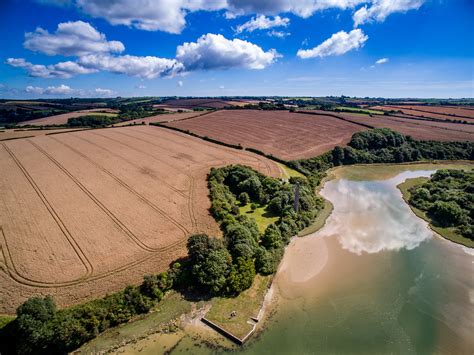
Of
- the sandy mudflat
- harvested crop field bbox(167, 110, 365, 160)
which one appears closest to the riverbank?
the sandy mudflat

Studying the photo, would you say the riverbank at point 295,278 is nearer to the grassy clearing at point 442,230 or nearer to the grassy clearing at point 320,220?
the grassy clearing at point 320,220

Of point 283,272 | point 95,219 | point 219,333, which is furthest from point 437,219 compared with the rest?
point 95,219

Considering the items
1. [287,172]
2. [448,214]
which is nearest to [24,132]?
[287,172]

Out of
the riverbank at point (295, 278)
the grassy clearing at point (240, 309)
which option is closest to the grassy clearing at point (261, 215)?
the riverbank at point (295, 278)

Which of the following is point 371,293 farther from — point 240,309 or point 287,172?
point 287,172

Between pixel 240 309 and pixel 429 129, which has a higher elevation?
pixel 429 129
